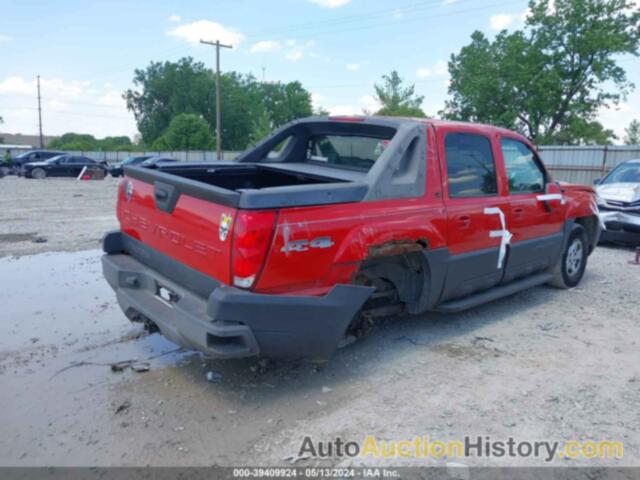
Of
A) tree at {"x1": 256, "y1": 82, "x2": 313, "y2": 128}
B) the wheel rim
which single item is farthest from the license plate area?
tree at {"x1": 256, "y1": 82, "x2": 313, "y2": 128}

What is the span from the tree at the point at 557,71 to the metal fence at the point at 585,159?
17.3 m

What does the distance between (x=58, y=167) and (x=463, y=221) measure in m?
28.5

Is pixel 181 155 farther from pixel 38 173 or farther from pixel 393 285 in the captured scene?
pixel 393 285

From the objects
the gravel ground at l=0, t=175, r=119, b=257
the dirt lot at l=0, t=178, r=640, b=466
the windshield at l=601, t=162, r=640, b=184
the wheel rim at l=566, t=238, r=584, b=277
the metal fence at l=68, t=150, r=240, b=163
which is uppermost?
the metal fence at l=68, t=150, r=240, b=163

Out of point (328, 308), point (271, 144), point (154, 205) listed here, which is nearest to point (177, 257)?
point (154, 205)

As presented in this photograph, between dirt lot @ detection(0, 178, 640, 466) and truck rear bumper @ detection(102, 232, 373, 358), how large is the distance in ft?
1.49

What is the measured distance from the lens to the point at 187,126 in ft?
212

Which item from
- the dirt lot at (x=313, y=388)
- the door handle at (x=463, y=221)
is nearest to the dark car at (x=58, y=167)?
the dirt lot at (x=313, y=388)

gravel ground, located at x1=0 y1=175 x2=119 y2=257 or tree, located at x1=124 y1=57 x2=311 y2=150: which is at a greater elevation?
tree, located at x1=124 y1=57 x2=311 y2=150

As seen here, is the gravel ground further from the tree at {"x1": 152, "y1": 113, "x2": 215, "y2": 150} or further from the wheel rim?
the tree at {"x1": 152, "y1": 113, "x2": 215, "y2": 150}

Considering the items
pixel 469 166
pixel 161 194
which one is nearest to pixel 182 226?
pixel 161 194

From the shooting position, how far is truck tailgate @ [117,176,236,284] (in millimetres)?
3281

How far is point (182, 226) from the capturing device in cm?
366

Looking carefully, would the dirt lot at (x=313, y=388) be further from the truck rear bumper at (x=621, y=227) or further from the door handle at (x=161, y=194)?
the truck rear bumper at (x=621, y=227)
